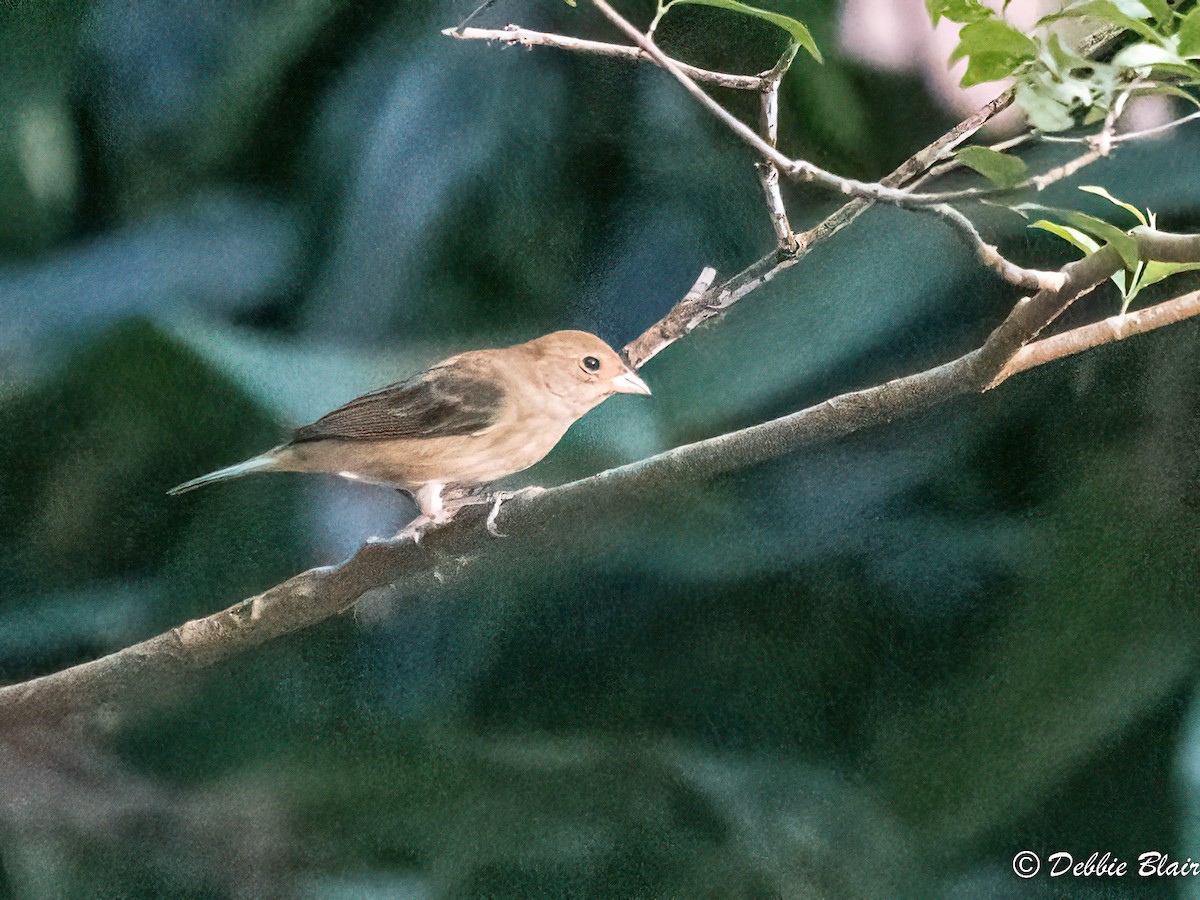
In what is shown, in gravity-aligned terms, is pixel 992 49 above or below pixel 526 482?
above

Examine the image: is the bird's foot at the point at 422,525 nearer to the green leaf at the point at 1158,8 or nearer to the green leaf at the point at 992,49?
the green leaf at the point at 992,49

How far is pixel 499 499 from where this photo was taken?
0.98 meters

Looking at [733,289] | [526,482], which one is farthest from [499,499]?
[733,289]

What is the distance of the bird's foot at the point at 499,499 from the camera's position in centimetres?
97

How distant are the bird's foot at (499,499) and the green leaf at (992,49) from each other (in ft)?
1.63

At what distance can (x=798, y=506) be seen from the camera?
3.14ft

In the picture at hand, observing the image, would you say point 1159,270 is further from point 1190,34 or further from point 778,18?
point 778,18

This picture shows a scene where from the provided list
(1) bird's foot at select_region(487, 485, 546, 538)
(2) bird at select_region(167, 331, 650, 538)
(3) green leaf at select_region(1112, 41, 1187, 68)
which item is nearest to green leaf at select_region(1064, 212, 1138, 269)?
(3) green leaf at select_region(1112, 41, 1187, 68)

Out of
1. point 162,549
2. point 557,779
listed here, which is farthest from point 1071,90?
point 162,549

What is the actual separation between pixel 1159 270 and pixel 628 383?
0.47m

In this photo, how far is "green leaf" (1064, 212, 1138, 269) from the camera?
0.92 meters

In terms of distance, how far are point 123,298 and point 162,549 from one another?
0.74ft

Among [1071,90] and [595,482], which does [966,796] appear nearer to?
[595,482]

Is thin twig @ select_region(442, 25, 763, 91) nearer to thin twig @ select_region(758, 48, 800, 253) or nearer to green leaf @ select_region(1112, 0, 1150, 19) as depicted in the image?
thin twig @ select_region(758, 48, 800, 253)
